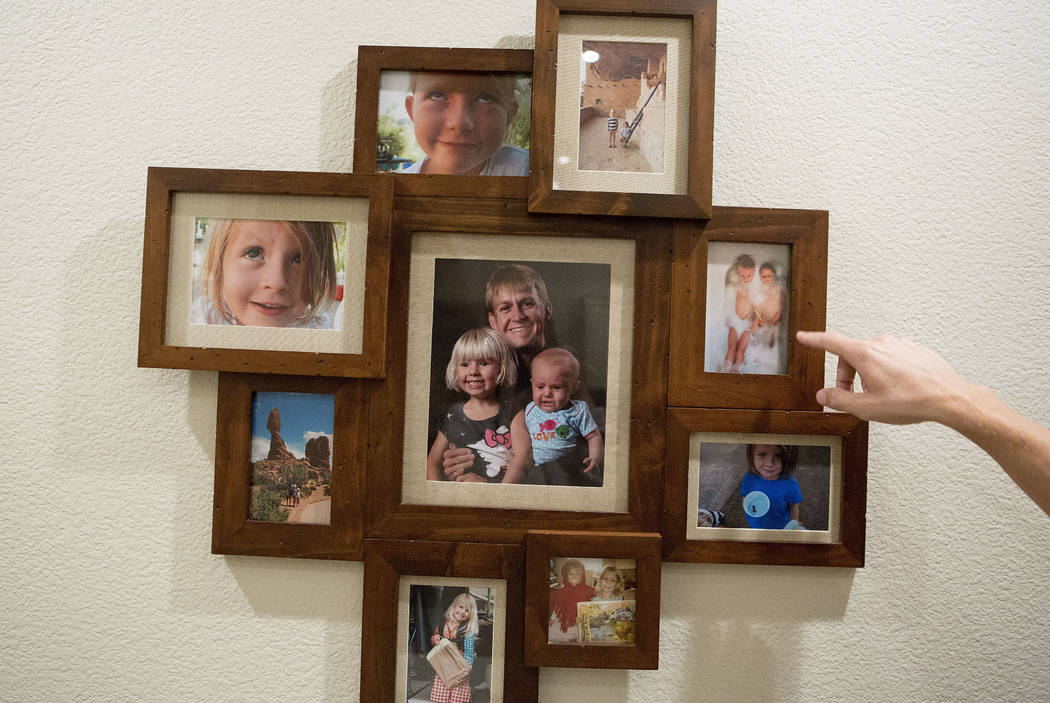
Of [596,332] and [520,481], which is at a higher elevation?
[596,332]

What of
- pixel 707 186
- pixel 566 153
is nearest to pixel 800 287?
pixel 707 186

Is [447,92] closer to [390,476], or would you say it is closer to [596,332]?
[596,332]

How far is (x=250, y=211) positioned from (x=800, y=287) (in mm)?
665

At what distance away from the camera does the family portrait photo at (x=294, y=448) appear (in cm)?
78

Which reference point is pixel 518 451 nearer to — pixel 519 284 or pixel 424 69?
pixel 519 284

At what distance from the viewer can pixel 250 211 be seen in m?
0.76

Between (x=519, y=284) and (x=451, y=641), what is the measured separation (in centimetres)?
44

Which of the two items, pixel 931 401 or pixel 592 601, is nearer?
pixel 931 401

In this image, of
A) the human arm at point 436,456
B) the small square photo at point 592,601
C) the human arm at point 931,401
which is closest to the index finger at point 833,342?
the human arm at point 931,401

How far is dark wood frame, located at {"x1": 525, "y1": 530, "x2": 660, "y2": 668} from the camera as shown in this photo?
741 mm

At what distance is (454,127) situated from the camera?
→ 0.78 meters

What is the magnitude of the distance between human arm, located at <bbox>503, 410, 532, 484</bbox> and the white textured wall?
0.78 ft

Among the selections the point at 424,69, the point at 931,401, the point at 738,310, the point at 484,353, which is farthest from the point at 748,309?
the point at 424,69

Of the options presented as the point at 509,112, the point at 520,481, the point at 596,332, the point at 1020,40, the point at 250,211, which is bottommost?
the point at 520,481
